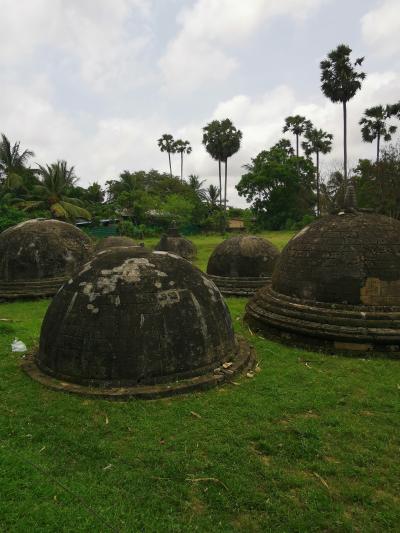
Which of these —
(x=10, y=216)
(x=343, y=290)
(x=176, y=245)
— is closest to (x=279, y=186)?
(x=176, y=245)

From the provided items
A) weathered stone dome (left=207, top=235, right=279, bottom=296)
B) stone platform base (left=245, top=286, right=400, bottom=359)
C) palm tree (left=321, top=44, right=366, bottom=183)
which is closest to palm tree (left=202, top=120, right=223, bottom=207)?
palm tree (left=321, top=44, right=366, bottom=183)

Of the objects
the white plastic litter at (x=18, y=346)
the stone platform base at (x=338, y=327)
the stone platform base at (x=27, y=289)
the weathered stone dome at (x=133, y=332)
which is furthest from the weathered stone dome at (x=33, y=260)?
the stone platform base at (x=338, y=327)

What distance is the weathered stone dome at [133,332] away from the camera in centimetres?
695

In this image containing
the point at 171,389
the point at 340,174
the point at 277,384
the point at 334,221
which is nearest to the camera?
the point at 171,389

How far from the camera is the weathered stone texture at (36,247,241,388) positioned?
697cm

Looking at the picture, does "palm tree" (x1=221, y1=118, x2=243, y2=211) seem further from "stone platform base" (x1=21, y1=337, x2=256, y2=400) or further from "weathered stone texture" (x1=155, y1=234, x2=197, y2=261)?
"stone platform base" (x1=21, y1=337, x2=256, y2=400)

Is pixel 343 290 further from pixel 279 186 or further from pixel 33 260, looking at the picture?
pixel 279 186

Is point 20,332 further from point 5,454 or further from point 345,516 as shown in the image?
point 345,516

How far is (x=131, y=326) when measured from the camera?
23.1 ft

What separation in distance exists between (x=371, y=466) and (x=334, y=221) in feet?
23.8

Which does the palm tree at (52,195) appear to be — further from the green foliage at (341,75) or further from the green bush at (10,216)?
the green foliage at (341,75)

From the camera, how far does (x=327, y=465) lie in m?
5.23

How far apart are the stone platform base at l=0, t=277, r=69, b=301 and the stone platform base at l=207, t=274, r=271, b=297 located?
8.19m

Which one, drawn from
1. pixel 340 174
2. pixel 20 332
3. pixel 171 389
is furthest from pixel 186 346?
pixel 340 174
